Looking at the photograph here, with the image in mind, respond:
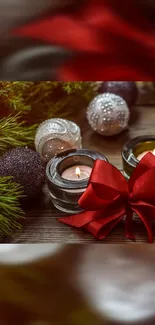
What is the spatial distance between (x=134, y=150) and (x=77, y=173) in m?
0.09

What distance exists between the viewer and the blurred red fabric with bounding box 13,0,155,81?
630 mm

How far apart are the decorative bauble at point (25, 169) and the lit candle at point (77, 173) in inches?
1.5

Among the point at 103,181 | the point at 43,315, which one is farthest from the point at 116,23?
the point at 43,315

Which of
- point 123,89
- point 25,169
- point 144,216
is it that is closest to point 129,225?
point 144,216

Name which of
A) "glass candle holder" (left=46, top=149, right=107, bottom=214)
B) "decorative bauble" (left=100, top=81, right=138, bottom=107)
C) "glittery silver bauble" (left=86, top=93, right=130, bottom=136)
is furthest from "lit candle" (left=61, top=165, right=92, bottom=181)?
"decorative bauble" (left=100, top=81, right=138, bottom=107)

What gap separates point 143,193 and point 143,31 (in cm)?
21

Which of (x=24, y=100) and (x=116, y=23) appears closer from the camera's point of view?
(x=116, y=23)

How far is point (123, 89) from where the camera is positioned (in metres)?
0.99

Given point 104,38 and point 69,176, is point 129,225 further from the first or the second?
point 104,38

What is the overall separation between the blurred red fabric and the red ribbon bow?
0.13m

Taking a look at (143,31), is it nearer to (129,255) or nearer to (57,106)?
(129,255)

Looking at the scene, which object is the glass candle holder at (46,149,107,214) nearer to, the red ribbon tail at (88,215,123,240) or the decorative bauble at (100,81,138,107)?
the red ribbon tail at (88,215,123,240)

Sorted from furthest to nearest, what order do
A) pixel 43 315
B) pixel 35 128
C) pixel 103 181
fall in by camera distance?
pixel 35 128, pixel 103 181, pixel 43 315

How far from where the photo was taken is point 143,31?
63 centimetres
